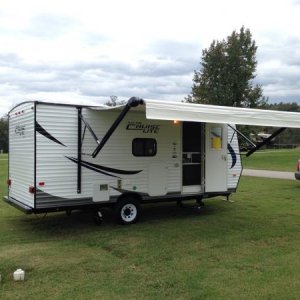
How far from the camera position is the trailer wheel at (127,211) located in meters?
9.55

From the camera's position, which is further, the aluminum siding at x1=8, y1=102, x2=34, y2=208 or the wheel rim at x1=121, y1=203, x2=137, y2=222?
the wheel rim at x1=121, y1=203, x2=137, y2=222

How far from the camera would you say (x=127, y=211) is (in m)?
9.74

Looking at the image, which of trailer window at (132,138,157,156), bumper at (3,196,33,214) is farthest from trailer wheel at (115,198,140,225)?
bumper at (3,196,33,214)

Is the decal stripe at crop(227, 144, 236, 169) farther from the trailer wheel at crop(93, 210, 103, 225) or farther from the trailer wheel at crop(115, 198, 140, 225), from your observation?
the trailer wheel at crop(93, 210, 103, 225)

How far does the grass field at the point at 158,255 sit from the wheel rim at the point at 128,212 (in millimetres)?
284

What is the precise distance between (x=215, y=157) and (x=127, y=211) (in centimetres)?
274

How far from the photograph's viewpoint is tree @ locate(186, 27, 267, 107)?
39.2 m

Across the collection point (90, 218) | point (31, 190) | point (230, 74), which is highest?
point (230, 74)

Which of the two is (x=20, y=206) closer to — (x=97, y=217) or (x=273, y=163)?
(x=97, y=217)

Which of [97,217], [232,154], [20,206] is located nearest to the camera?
[20,206]

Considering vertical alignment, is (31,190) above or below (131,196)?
above

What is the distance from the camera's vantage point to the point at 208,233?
28.8 feet

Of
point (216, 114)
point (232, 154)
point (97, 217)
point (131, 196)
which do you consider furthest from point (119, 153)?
point (232, 154)

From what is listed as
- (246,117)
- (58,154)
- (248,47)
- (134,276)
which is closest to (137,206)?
(58,154)
